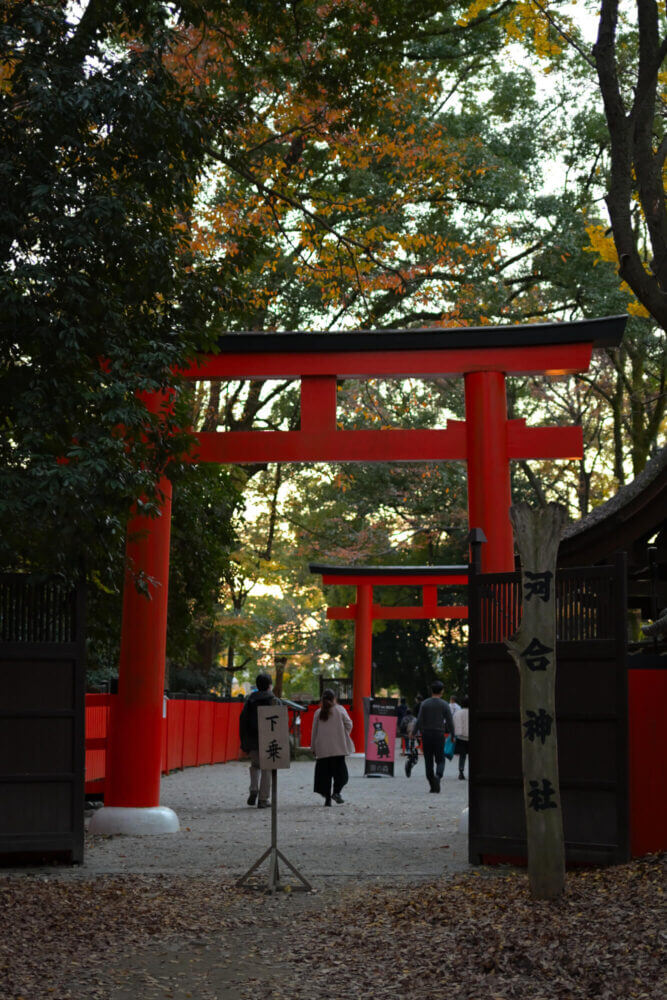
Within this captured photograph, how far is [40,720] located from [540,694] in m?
4.42

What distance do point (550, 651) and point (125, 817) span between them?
6033 mm

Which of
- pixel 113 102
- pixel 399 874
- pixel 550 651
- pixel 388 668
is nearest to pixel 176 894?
pixel 399 874

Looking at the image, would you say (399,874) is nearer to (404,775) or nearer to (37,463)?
(37,463)

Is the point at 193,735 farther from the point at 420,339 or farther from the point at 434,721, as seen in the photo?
the point at 420,339

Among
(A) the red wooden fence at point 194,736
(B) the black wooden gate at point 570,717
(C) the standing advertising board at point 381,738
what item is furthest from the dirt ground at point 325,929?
(C) the standing advertising board at point 381,738

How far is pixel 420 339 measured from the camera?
1188cm

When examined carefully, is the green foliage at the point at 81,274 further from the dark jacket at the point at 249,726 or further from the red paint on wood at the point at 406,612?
the red paint on wood at the point at 406,612

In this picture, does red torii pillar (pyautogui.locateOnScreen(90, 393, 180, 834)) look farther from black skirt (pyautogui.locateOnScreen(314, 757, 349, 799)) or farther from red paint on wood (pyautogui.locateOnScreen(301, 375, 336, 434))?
black skirt (pyautogui.locateOnScreen(314, 757, 349, 799))

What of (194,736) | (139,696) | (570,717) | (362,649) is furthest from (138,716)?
(362,649)

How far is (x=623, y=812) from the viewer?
8.16 meters

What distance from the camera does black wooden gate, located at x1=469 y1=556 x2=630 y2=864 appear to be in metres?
8.29

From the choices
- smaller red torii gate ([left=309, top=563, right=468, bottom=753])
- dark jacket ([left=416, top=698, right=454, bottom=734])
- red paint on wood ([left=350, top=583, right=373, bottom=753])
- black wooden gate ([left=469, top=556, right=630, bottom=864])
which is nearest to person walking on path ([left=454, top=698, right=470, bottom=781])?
dark jacket ([left=416, top=698, right=454, bottom=734])

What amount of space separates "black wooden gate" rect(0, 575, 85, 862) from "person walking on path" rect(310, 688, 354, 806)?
5.35 metres

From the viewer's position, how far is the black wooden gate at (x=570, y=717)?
8.29 metres
